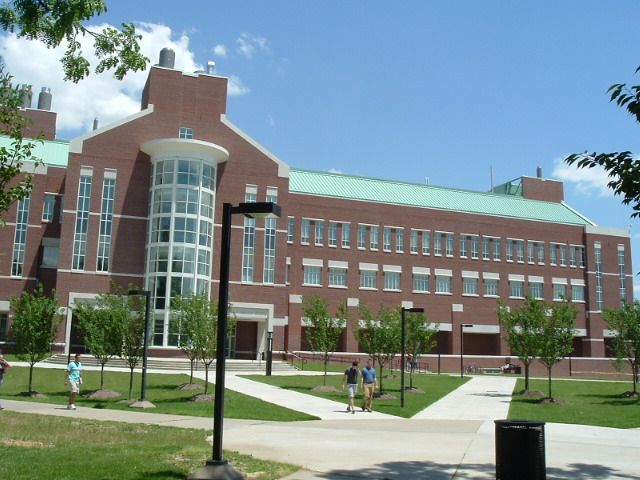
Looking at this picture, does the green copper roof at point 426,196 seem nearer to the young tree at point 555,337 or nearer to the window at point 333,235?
the window at point 333,235

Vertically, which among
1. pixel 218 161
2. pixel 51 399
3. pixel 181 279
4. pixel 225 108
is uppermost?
pixel 225 108

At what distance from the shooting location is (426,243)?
64625 mm

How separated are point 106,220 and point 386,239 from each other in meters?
25.4

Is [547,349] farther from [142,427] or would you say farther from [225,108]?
[225,108]

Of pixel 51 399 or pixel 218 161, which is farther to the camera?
pixel 218 161

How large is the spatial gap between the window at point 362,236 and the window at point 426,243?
6.02 meters

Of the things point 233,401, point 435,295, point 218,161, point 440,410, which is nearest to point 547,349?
point 440,410

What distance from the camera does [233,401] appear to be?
925 inches

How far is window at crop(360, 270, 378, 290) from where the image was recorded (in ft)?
203

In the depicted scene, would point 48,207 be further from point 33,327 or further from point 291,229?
point 33,327

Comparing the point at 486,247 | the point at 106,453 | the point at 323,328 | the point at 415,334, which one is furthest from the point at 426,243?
the point at 106,453

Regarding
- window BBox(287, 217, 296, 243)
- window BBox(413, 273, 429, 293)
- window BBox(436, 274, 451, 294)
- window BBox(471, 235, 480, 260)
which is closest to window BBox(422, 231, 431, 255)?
window BBox(413, 273, 429, 293)

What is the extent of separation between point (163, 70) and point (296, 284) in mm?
20741

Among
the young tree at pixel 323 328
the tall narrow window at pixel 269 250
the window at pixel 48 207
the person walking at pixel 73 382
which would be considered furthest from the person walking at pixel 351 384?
the window at pixel 48 207
